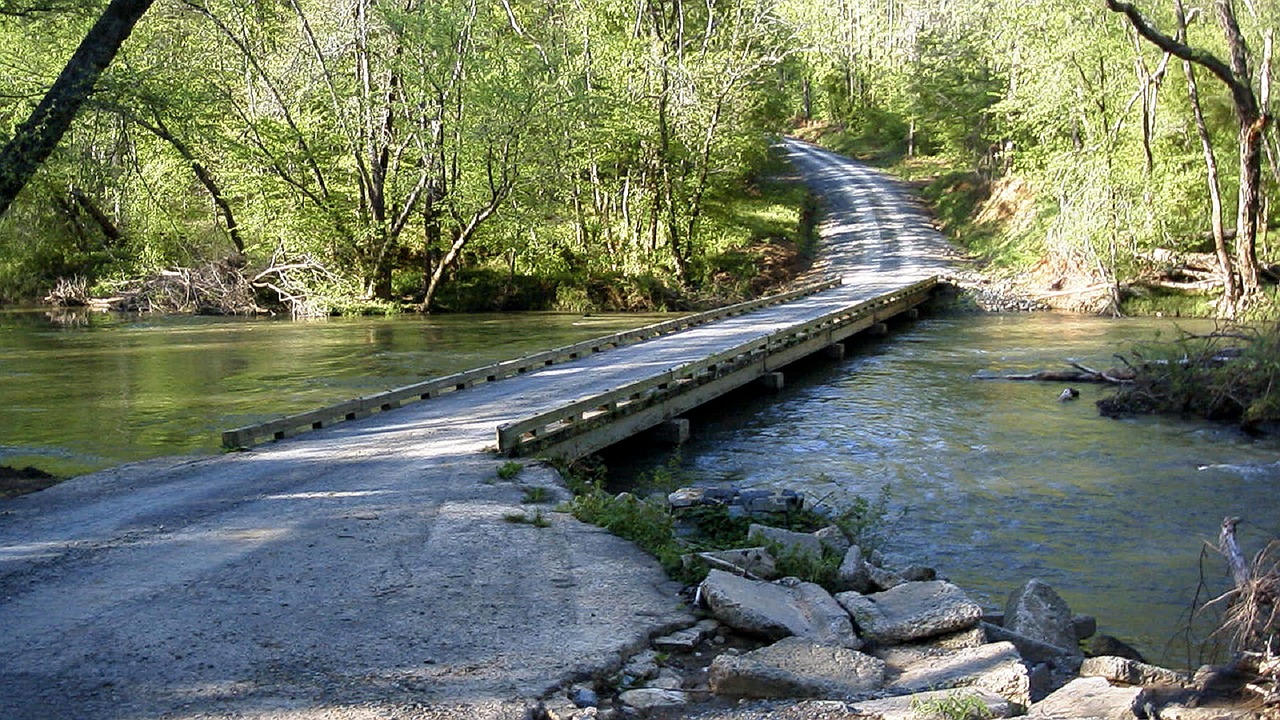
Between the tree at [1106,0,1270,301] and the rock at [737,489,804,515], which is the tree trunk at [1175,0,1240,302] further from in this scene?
the rock at [737,489,804,515]

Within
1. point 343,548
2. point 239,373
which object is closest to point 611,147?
point 239,373

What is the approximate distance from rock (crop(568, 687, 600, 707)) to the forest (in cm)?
2561

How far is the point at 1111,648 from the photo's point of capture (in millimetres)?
7531

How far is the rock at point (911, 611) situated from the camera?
704cm

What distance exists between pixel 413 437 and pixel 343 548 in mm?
4852

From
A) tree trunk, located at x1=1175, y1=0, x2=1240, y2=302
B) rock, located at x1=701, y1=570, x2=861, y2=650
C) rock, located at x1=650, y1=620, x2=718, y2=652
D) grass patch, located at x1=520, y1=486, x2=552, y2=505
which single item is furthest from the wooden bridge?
tree trunk, located at x1=1175, y1=0, x2=1240, y2=302

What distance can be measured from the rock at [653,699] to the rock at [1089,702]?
5.94 ft

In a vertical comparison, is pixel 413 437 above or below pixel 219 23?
below

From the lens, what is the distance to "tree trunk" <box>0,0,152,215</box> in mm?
11703

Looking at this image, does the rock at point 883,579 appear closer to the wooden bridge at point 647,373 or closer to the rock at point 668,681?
the rock at point 668,681

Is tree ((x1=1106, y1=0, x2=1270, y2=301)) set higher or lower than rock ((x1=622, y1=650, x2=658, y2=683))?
higher

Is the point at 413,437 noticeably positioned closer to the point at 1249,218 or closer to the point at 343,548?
the point at 343,548

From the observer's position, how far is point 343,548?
338 inches

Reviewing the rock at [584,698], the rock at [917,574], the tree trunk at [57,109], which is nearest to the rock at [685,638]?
the rock at [584,698]
